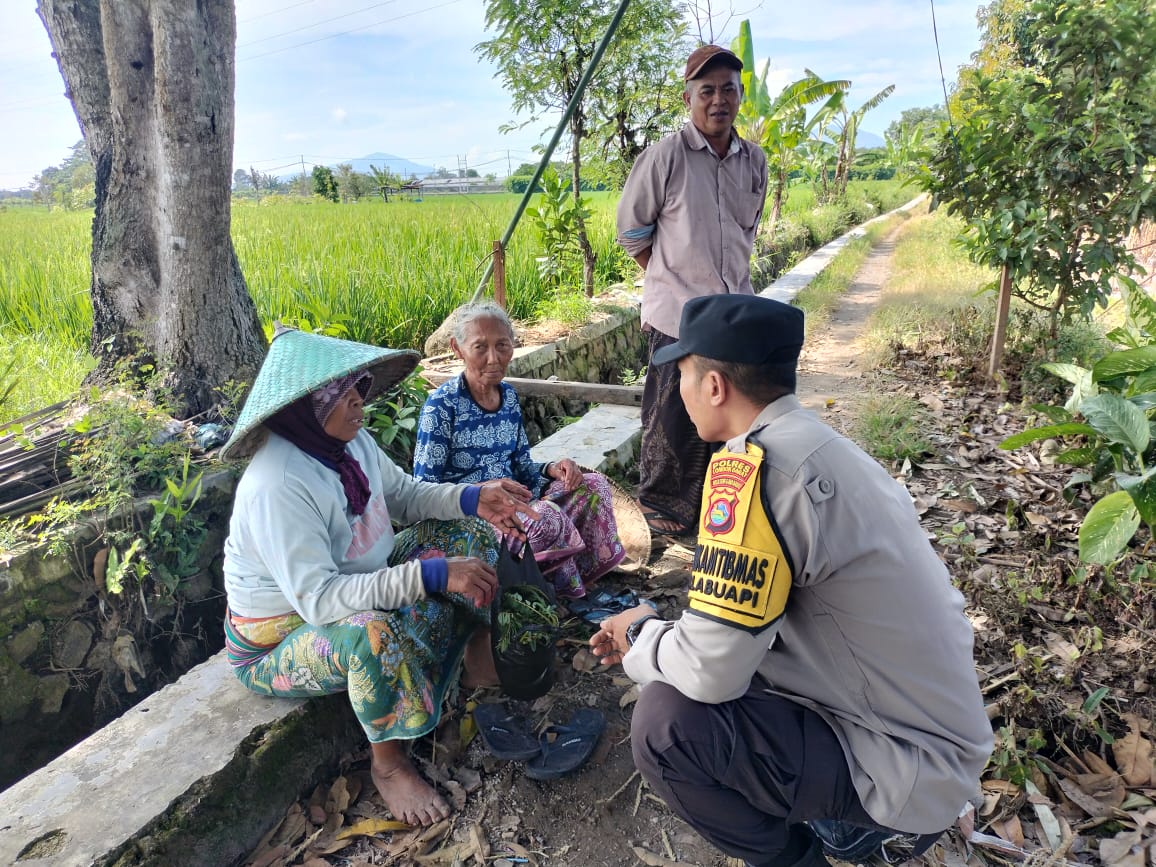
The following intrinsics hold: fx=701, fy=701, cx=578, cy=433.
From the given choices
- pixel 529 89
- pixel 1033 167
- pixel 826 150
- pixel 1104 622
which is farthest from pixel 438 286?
pixel 826 150

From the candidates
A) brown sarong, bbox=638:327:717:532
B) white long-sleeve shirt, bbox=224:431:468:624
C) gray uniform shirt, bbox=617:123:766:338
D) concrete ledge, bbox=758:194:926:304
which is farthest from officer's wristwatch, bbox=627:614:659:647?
concrete ledge, bbox=758:194:926:304

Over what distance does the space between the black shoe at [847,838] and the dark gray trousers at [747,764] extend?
92mm

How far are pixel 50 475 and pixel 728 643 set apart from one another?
8.37 feet

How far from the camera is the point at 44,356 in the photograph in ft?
12.1

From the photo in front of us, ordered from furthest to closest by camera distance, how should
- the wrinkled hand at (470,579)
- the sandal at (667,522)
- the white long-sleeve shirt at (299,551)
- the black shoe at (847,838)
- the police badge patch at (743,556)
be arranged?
the sandal at (667,522), the wrinkled hand at (470,579), the white long-sleeve shirt at (299,551), the black shoe at (847,838), the police badge patch at (743,556)

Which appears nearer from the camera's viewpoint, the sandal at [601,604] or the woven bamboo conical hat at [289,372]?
the woven bamboo conical hat at [289,372]

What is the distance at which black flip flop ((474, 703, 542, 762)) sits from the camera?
6.46 feet

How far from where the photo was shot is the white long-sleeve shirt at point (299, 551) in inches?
65.9

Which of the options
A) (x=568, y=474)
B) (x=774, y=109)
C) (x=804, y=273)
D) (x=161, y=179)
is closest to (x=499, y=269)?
(x=161, y=179)

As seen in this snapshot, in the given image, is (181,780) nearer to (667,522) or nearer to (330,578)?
(330,578)

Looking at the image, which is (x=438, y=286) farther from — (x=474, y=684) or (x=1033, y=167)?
(x=1033, y=167)

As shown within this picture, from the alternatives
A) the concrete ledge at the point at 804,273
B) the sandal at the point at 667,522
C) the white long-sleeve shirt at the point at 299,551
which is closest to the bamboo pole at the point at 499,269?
the sandal at the point at 667,522

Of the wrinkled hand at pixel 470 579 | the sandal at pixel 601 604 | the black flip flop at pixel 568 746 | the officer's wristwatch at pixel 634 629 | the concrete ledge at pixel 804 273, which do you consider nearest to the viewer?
the officer's wristwatch at pixel 634 629

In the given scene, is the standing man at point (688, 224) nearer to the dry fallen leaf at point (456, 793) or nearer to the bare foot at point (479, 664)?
the bare foot at point (479, 664)
